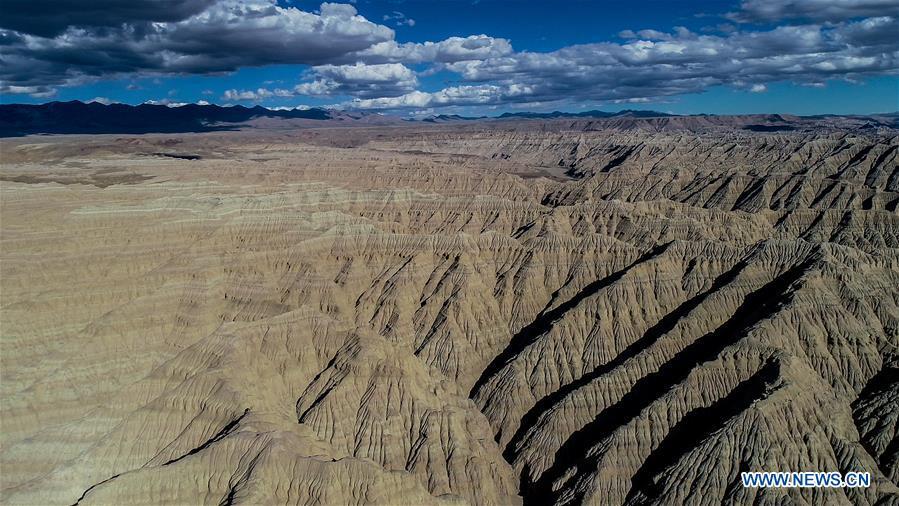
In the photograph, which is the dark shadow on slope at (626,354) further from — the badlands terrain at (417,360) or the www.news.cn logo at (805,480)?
the www.news.cn logo at (805,480)

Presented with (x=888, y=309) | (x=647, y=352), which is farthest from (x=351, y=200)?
(x=888, y=309)

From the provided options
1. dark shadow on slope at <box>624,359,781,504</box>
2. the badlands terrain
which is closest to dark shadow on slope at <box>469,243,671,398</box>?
the badlands terrain

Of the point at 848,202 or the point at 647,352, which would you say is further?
the point at 848,202

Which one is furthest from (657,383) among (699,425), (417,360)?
(417,360)

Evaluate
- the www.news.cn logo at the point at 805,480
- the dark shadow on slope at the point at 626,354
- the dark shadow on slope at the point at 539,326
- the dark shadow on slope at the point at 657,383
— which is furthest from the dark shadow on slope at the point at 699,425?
the dark shadow on slope at the point at 539,326

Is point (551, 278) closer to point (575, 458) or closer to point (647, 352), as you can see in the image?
point (647, 352)

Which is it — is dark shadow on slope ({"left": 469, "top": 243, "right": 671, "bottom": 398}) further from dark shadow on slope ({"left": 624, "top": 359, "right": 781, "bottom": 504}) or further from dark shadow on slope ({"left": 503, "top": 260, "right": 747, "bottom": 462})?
dark shadow on slope ({"left": 624, "top": 359, "right": 781, "bottom": 504})

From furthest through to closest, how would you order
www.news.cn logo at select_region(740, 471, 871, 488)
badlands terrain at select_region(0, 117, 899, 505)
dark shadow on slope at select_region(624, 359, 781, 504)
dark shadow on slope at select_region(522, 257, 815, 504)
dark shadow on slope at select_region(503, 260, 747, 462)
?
1. dark shadow on slope at select_region(503, 260, 747, 462)
2. dark shadow on slope at select_region(522, 257, 815, 504)
3. dark shadow on slope at select_region(624, 359, 781, 504)
4. badlands terrain at select_region(0, 117, 899, 505)
5. www.news.cn logo at select_region(740, 471, 871, 488)
